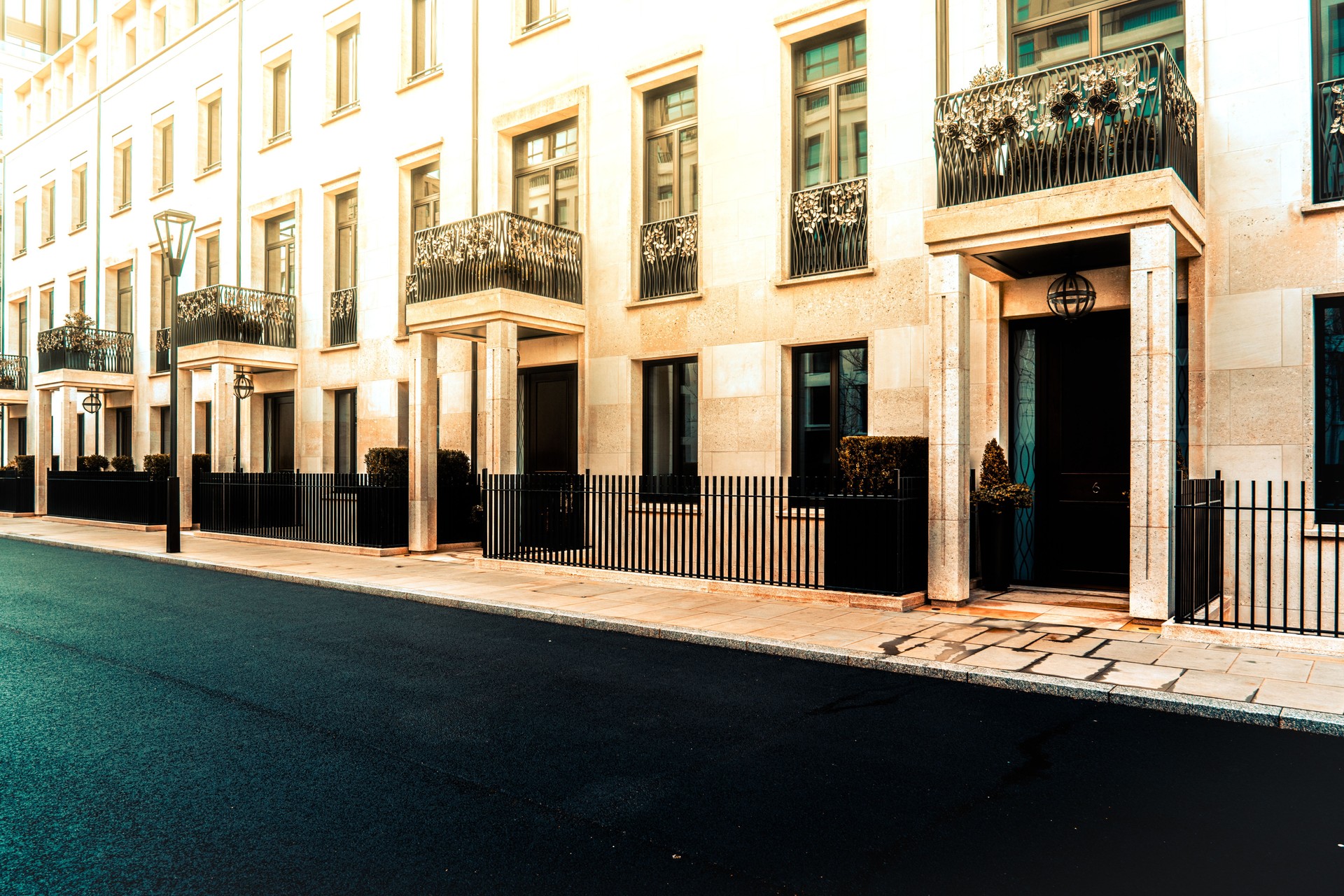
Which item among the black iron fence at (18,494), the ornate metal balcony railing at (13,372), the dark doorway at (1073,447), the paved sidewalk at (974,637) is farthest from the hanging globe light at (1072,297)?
the ornate metal balcony railing at (13,372)

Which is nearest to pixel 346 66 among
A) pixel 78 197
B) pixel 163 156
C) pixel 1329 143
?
pixel 163 156

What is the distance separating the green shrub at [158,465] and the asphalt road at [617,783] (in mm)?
16889

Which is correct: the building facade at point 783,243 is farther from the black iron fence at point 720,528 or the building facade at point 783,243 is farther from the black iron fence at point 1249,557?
the black iron fence at point 720,528

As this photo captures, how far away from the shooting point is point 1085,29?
1090 centimetres

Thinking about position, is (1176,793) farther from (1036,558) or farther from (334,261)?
(334,261)

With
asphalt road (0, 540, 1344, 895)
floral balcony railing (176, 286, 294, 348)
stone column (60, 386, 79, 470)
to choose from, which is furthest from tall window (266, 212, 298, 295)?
asphalt road (0, 540, 1344, 895)

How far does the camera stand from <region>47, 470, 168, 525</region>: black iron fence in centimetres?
2194

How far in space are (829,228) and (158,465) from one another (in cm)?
1920

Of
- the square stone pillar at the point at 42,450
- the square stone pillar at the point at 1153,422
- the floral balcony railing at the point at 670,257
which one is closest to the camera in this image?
the square stone pillar at the point at 1153,422

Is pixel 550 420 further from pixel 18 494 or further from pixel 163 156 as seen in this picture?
pixel 18 494

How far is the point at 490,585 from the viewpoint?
38.7ft

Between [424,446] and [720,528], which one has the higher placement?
[424,446]

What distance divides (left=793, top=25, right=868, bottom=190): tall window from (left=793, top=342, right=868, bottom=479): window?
2540mm

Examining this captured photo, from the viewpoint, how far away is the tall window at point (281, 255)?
22.5m
